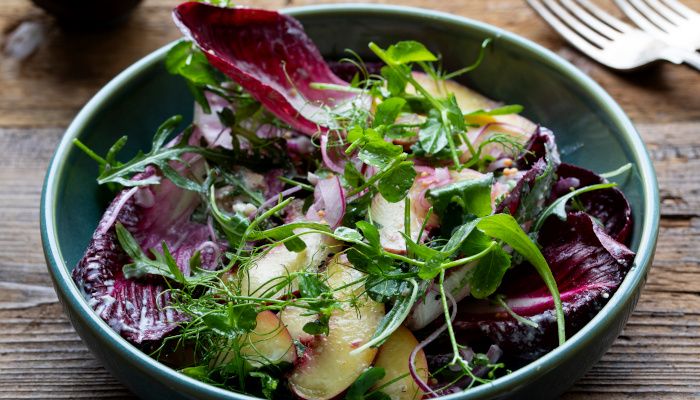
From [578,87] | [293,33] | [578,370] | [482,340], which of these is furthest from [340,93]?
[578,370]

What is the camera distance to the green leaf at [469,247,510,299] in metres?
1.63

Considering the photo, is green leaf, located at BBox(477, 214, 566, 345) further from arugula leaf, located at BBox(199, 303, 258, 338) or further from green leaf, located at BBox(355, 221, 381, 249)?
arugula leaf, located at BBox(199, 303, 258, 338)

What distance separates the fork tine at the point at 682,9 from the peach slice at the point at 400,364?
1612 mm

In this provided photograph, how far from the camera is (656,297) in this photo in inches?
86.1

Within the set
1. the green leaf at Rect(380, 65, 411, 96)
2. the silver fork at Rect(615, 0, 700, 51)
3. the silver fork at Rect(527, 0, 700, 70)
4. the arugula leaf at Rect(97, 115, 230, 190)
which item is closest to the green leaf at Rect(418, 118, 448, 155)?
the green leaf at Rect(380, 65, 411, 96)

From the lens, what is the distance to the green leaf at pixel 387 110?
6.20 feet

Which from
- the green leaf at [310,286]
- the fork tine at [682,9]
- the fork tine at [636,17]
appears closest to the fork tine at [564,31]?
the fork tine at [636,17]

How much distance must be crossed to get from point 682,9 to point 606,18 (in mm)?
231

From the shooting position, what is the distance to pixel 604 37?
276cm

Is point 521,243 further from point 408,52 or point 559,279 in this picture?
point 408,52

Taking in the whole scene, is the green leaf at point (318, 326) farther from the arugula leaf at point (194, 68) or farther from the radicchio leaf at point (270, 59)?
the arugula leaf at point (194, 68)

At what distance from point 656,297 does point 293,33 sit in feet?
3.79

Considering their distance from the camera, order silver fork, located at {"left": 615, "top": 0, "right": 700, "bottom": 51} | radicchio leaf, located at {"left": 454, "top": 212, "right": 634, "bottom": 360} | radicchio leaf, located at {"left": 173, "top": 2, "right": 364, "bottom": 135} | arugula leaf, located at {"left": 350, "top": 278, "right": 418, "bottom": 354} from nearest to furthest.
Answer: arugula leaf, located at {"left": 350, "top": 278, "right": 418, "bottom": 354}
radicchio leaf, located at {"left": 454, "top": 212, "right": 634, "bottom": 360}
radicchio leaf, located at {"left": 173, "top": 2, "right": 364, "bottom": 135}
silver fork, located at {"left": 615, "top": 0, "right": 700, "bottom": 51}

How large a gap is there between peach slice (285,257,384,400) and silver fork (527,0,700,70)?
1426 millimetres
